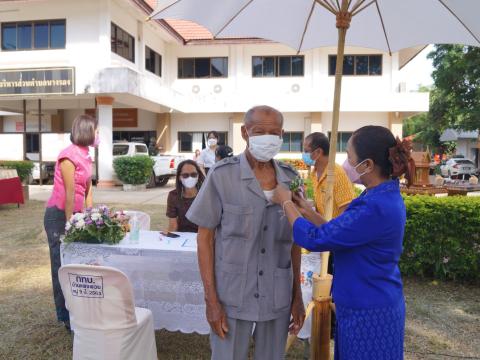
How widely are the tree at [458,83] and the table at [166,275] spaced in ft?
67.6

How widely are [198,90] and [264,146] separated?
20.6m

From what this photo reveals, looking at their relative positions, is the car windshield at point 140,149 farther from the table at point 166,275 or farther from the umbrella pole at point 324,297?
the umbrella pole at point 324,297

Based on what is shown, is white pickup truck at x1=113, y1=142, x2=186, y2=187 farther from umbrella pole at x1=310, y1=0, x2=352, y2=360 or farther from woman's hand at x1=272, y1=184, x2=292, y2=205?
woman's hand at x1=272, y1=184, x2=292, y2=205

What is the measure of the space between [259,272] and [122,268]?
150 centimetres

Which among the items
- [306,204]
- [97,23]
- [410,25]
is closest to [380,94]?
[97,23]

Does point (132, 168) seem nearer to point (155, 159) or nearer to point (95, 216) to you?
point (155, 159)

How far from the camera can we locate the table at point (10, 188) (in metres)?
9.93

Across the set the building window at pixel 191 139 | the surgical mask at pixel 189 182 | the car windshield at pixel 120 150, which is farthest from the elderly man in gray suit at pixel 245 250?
the building window at pixel 191 139

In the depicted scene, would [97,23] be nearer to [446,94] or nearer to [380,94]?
[380,94]

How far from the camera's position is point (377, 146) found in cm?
187

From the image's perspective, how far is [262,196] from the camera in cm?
199

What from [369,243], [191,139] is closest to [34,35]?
[191,139]

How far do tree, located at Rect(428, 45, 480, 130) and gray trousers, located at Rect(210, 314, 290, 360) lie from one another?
21.2 meters

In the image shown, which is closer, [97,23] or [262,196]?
[262,196]
